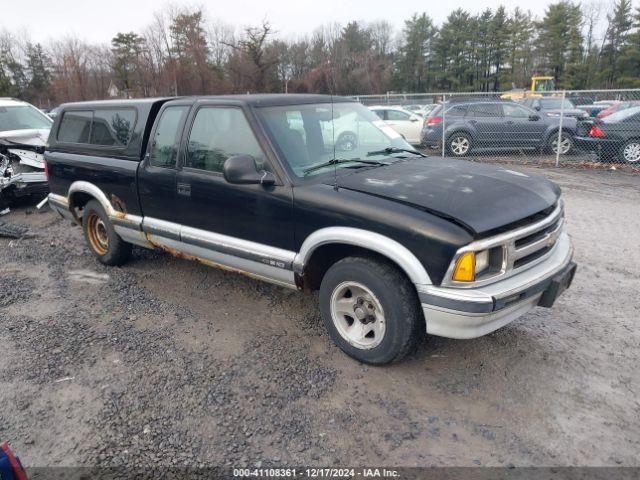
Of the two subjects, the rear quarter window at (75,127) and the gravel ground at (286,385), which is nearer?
the gravel ground at (286,385)

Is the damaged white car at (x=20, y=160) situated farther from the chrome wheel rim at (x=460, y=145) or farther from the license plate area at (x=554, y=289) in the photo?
the chrome wheel rim at (x=460, y=145)

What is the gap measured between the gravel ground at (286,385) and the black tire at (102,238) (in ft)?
2.00

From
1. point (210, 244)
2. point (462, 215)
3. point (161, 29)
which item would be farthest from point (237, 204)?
point (161, 29)

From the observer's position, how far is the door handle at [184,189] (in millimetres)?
4206

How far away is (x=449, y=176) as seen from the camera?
3.65 m

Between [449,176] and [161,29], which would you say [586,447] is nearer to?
[449,176]

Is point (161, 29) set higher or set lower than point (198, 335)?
higher

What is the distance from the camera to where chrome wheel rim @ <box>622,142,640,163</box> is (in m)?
11.2

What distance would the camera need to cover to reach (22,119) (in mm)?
9836

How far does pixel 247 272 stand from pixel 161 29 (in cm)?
5411

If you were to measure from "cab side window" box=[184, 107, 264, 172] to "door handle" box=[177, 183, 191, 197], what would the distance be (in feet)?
0.57

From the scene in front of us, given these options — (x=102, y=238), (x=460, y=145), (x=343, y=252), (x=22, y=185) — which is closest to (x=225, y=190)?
(x=343, y=252)

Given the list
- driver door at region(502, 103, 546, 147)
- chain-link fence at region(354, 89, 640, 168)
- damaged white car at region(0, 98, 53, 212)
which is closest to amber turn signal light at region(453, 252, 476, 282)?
damaged white car at region(0, 98, 53, 212)

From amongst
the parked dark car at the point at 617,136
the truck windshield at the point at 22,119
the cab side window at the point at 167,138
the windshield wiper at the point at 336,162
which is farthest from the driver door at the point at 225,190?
the parked dark car at the point at 617,136
